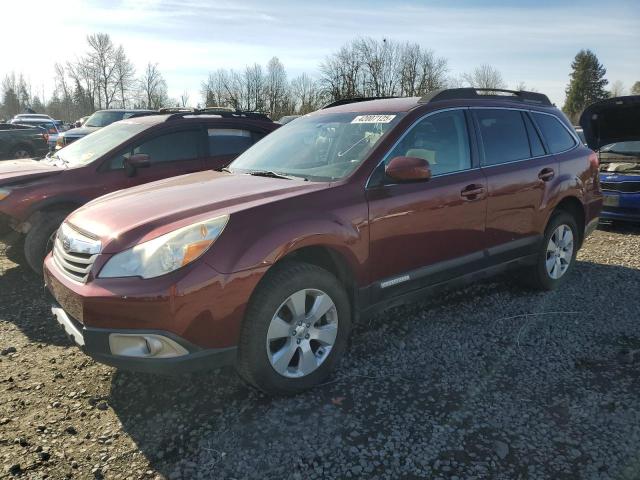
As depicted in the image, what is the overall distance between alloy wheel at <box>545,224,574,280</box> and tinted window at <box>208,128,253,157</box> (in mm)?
3892

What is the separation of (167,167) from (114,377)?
3.28 metres

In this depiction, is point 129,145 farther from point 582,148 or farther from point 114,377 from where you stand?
point 582,148

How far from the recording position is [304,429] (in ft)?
9.05

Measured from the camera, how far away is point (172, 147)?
616 centimetres

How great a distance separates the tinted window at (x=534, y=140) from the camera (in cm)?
467

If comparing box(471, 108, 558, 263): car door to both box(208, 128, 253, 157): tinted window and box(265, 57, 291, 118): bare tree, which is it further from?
box(265, 57, 291, 118): bare tree

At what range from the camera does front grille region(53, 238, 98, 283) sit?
2860 mm

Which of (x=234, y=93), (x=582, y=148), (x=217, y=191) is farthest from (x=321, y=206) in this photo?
(x=234, y=93)

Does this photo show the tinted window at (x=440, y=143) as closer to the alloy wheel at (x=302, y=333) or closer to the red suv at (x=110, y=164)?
the alloy wheel at (x=302, y=333)

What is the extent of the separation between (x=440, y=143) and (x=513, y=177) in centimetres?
84

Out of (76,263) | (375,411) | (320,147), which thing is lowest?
(375,411)

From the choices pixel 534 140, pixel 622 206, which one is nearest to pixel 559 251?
pixel 534 140

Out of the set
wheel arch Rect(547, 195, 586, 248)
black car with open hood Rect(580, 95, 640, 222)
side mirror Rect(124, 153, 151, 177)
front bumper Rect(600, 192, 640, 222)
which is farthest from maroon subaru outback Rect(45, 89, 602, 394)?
front bumper Rect(600, 192, 640, 222)

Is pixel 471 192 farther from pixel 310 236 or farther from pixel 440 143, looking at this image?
pixel 310 236
